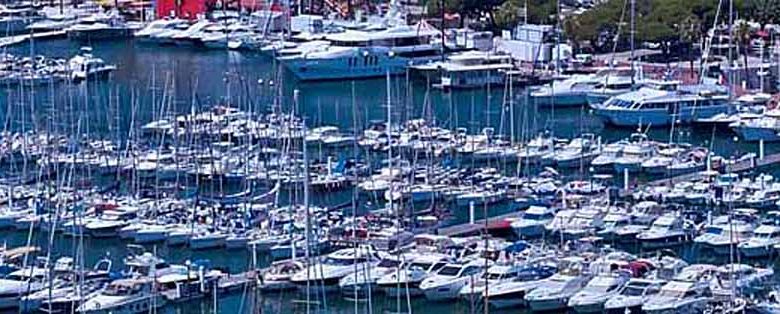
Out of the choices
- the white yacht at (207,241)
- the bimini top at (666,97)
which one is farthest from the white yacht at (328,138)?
the white yacht at (207,241)

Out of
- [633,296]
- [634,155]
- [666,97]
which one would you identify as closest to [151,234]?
[633,296]

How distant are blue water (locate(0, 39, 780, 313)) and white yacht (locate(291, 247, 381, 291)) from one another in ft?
10.3

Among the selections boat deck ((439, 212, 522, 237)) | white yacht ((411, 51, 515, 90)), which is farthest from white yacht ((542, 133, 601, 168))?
white yacht ((411, 51, 515, 90))

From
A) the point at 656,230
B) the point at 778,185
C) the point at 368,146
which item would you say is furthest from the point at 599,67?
the point at 656,230

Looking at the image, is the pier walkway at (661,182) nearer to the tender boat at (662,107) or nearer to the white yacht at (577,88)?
the tender boat at (662,107)

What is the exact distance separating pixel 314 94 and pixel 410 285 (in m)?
16.4

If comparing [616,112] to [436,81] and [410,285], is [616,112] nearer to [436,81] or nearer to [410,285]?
[436,81]

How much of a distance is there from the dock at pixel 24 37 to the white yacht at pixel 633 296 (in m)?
22.9

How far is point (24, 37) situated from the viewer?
146 ft

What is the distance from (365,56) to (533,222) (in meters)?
15.6

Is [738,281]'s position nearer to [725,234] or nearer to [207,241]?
[725,234]

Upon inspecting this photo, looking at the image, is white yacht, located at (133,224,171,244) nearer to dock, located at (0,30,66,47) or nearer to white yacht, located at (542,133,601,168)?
white yacht, located at (542,133,601,168)

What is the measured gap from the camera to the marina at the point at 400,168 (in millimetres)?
21500

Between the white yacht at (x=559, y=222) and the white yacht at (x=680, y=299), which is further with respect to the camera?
the white yacht at (x=559, y=222)
